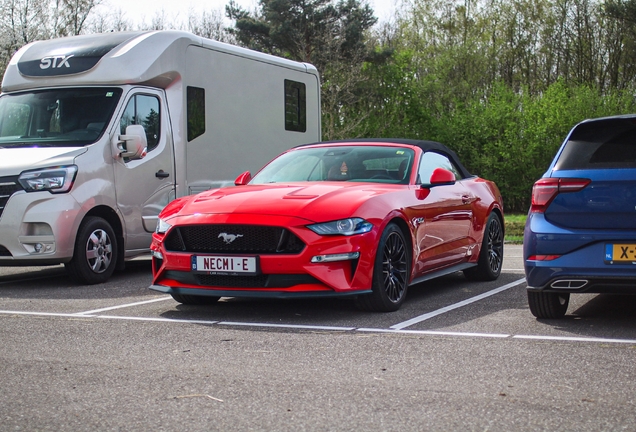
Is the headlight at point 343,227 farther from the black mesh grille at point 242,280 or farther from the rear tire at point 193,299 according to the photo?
the rear tire at point 193,299

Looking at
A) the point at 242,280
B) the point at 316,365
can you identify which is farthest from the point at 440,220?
the point at 316,365

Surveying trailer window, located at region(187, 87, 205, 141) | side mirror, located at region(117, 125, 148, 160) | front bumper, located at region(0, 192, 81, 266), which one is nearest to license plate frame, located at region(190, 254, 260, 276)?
front bumper, located at region(0, 192, 81, 266)

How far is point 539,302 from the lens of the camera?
6648 mm

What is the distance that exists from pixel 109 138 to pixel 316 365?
221 inches

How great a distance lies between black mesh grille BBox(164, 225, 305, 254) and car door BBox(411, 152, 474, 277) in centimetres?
137

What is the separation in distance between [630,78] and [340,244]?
3464 centimetres

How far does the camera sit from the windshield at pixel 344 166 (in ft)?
26.5

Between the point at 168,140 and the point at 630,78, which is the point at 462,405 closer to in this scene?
the point at 168,140

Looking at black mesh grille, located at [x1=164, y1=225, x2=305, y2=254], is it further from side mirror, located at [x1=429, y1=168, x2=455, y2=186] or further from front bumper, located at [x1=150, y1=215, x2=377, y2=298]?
side mirror, located at [x1=429, y1=168, x2=455, y2=186]

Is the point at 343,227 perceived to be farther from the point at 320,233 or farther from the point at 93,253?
the point at 93,253

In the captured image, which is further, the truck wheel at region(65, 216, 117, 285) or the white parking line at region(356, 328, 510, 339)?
the truck wheel at region(65, 216, 117, 285)

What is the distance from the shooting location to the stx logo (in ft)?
34.5

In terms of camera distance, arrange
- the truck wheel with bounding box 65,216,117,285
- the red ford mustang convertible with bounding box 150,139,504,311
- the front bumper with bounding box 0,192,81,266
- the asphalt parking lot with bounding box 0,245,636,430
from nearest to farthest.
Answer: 1. the asphalt parking lot with bounding box 0,245,636,430
2. the red ford mustang convertible with bounding box 150,139,504,311
3. the front bumper with bounding box 0,192,81,266
4. the truck wheel with bounding box 65,216,117,285

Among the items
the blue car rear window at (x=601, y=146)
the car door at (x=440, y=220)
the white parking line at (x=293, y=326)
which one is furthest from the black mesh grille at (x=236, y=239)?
the blue car rear window at (x=601, y=146)
